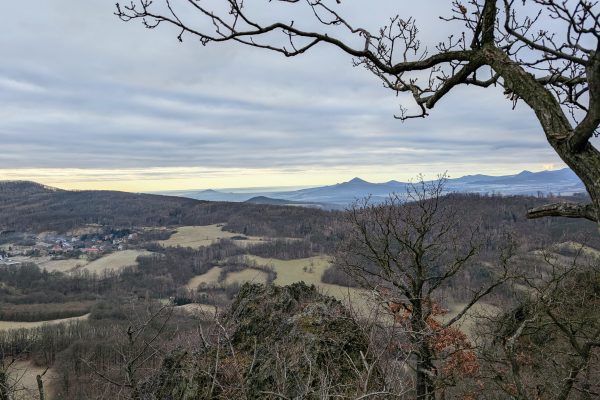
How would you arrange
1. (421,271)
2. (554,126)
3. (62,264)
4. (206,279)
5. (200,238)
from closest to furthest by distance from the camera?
A: (554,126), (421,271), (206,279), (62,264), (200,238)

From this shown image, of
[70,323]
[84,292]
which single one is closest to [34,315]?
[70,323]

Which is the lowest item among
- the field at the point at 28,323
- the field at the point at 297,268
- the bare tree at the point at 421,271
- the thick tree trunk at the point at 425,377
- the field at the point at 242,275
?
the field at the point at 28,323

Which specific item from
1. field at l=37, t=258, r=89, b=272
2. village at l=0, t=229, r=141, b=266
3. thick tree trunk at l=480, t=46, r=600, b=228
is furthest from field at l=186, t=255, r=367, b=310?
thick tree trunk at l=480, t=46, r=600, b=228

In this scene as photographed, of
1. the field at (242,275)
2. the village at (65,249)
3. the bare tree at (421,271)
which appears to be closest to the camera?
the bare tree at (421,271)

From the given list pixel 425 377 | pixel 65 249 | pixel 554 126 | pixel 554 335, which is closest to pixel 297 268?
pixel 554 335

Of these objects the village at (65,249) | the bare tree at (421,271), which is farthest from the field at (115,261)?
the bare tree at (421,271)

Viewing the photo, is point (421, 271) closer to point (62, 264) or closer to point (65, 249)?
point (62, 264)

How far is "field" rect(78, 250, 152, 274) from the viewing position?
452 feet

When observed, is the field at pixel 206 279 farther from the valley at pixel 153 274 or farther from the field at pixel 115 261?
the field at pixel 115 261

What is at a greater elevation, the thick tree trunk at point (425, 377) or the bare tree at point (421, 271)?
the bare tree at point (421, 271)

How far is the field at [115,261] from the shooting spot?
13788cm

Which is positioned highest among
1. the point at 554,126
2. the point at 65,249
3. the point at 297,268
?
the point at 554,126

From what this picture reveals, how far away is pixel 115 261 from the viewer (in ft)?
490

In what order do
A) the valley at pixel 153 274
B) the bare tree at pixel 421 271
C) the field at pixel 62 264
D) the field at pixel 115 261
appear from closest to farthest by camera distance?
the bare tree at pixel 421 271, the valley at pixel 153 274, the field at pixel 115 261, the field at pixel 62 264
